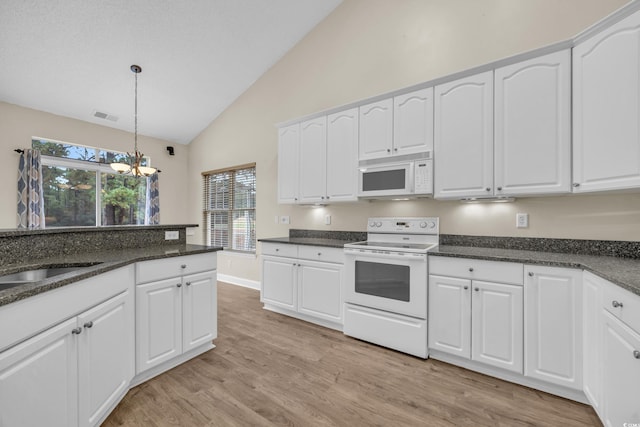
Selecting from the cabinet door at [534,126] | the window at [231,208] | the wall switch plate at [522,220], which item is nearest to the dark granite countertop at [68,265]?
the window at [231,208]

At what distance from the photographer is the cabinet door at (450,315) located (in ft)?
7.22

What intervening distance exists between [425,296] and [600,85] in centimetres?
194

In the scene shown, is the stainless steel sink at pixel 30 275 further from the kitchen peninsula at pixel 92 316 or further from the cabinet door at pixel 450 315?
the cabinet door at pixel 450 315

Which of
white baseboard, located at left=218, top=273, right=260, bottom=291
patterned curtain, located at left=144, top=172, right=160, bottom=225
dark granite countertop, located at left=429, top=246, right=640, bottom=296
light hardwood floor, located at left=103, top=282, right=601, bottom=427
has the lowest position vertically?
light hardwood floor, located at left=103, top=282, right=601, bottom=427

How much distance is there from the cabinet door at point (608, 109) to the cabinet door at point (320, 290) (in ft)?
7.24

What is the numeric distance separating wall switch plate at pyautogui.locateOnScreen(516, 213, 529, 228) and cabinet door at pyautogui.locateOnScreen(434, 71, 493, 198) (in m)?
0.42

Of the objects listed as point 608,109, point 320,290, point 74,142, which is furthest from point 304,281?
point 74,142

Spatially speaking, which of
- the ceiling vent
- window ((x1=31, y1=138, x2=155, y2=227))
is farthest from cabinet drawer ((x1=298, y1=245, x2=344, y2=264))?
the ceiling vent

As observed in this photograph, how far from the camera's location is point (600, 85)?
185cm

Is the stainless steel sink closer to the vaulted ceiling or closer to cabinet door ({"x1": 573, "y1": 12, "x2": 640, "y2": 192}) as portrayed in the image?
the vaulted ceiling

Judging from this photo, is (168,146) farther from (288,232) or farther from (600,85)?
(600,85)

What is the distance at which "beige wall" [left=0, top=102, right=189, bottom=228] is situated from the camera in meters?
3.92

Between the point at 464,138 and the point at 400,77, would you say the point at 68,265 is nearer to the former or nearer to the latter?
the point at 464,138

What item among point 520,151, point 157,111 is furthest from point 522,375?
point 157,111
